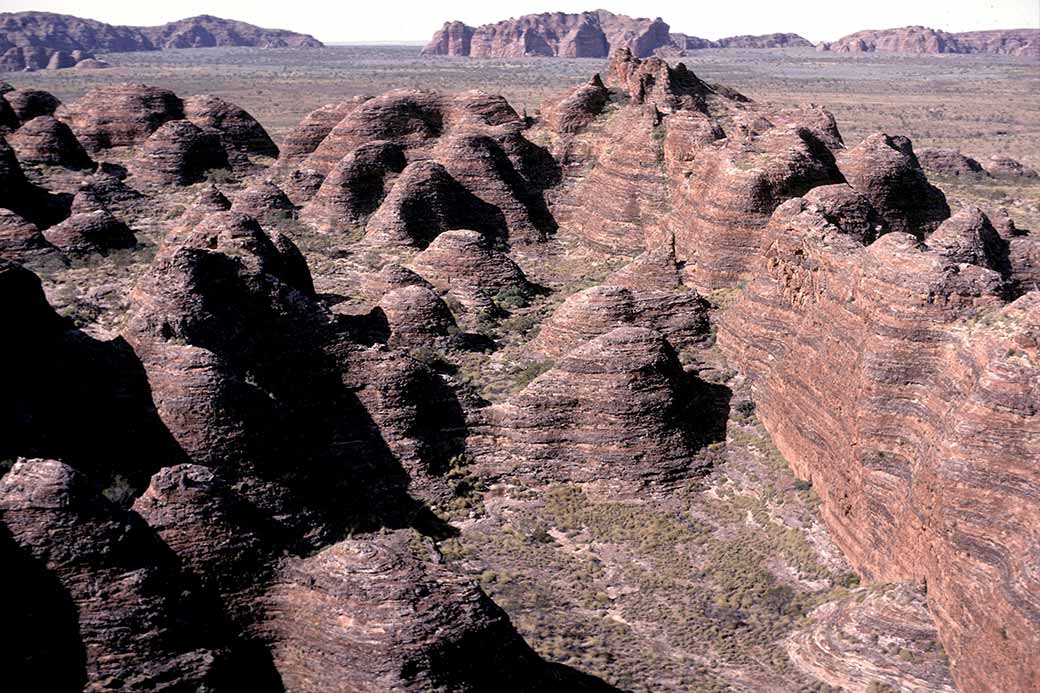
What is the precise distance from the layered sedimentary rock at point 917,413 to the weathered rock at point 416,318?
11.8 m

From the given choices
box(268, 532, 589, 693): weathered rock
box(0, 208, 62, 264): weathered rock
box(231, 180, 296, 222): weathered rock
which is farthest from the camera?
box(231, 180, 296, 222): weathered rock

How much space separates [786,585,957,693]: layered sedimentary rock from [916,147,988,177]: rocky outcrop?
59540 mm

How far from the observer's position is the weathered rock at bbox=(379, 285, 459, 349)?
115 feet

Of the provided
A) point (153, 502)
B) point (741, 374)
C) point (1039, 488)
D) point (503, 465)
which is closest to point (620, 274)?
point (741, 374)

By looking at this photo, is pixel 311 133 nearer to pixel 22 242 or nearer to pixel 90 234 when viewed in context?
pixel 90 234

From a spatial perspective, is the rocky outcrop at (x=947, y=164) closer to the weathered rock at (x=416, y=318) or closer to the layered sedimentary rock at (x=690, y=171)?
the layered sedimentary rock at (x=690, y=171)

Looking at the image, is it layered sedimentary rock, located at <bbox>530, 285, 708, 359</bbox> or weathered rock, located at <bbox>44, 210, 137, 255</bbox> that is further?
weathered rock, located at <bbox>44, 210, 137, 255</bbox>

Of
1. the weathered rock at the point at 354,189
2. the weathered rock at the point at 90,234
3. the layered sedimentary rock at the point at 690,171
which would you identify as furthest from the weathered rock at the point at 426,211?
the weathered rock at the point at 90,234

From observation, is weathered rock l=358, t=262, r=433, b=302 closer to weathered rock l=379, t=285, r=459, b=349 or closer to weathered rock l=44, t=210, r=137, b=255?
weathered rock l=379, t=285, r=459, b=349

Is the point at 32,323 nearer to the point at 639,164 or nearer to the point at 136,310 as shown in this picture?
the point at 136,310

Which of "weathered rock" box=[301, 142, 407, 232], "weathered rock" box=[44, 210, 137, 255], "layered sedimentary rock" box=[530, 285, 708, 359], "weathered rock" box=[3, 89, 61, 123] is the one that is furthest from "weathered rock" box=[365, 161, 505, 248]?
"weathered rock" box=[3, 89, 61, 123]

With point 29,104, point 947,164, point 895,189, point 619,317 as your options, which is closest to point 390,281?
point 619,317

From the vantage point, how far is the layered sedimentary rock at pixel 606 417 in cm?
2833

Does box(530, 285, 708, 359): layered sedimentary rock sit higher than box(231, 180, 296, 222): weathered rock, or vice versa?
box(231, 180, 296, 222): weathered rock
